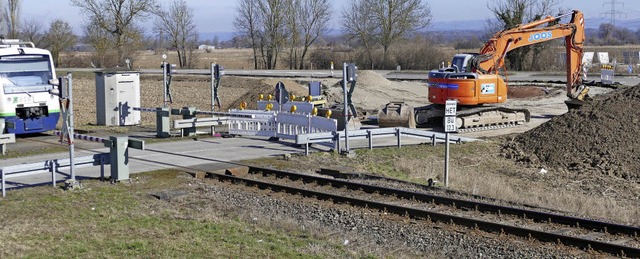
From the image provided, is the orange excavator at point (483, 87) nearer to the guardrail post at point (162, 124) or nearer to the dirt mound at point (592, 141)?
the dirt mound at point (592, 141)

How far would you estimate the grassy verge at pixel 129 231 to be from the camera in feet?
36.1

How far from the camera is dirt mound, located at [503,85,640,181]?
→ 20281mm

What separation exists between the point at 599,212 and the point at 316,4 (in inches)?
2523

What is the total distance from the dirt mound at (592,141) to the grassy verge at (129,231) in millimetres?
10608

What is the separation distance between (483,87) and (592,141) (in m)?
5.93

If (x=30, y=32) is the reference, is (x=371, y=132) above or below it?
below

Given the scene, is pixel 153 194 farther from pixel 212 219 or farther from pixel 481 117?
pixel 481 117

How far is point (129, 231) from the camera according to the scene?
1216 centimetres

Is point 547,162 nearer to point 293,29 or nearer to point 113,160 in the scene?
point 113,160

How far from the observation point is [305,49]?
246ft

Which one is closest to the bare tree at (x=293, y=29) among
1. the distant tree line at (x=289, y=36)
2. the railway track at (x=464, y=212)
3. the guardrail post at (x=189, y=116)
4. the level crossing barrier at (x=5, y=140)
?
the distant tree line at (x=289, y=36)

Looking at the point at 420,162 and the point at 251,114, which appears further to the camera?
the point at 251,114

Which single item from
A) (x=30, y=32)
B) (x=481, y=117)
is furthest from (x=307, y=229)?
(x=30, y=32)

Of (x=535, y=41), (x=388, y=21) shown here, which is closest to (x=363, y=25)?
(x=388, y=21)
